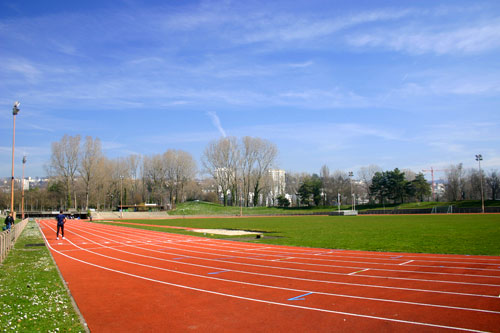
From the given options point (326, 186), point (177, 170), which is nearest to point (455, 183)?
point (326, 186)

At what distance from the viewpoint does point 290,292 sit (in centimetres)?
880

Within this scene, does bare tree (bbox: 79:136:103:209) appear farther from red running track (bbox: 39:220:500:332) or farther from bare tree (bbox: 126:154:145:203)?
red running track (bbox: 39:220:500:332)

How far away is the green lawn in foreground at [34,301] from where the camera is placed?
20.2ft

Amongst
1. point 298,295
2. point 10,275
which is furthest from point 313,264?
point 10,275

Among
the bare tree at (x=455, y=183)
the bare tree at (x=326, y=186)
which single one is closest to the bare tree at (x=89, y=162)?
the bare tree at (x=326, y=186)

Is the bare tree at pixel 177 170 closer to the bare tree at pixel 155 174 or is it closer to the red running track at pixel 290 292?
the bare tree at pixel 155 174

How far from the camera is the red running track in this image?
6508 mm

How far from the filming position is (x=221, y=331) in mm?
6180

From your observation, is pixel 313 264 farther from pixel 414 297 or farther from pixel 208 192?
pixel 208 192

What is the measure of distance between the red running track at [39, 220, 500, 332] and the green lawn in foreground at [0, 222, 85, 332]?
0.40 meters

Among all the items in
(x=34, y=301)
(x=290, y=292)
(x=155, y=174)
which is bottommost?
(x=290, y=292)

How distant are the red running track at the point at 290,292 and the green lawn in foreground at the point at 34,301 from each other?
404 mm

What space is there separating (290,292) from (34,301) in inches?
222

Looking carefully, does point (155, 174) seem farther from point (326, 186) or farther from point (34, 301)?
point (34, 301)
